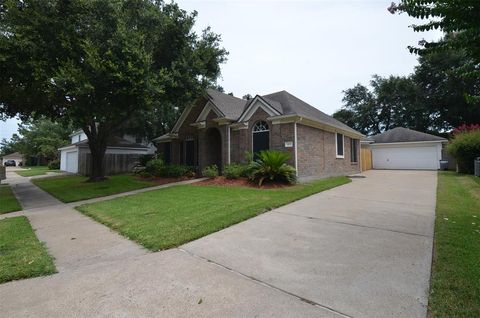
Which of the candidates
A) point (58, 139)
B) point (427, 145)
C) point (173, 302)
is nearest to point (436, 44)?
point (173, 302)

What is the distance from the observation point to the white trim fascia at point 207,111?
1605cm

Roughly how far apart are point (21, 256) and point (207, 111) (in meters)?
13.5

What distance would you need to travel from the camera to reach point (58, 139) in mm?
42594

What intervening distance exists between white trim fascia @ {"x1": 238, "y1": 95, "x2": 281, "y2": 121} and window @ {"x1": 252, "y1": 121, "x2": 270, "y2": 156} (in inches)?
27.5

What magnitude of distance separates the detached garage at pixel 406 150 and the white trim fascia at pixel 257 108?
17.7m

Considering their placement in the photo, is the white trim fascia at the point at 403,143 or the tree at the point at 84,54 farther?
the white trim fascia at the point at 403,143

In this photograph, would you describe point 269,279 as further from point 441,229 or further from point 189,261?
point 441,229

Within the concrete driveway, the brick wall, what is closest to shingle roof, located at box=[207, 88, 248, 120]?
the brick wall

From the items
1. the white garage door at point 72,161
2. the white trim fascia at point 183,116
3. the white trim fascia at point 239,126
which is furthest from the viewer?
the white garage door at point 72,161

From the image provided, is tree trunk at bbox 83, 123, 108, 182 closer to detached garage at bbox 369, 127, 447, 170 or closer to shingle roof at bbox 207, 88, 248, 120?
shingle roof at bbox 207, 88, 248, 120

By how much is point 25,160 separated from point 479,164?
232 feet

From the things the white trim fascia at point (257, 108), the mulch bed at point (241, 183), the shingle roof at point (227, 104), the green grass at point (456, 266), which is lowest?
the green grass at point (456, 266)

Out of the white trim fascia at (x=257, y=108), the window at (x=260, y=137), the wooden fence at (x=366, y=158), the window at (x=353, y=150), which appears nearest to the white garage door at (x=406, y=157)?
the wooden fence at (x=366, y=158)

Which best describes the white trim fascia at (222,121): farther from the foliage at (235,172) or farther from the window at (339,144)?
the window at (339,144)
